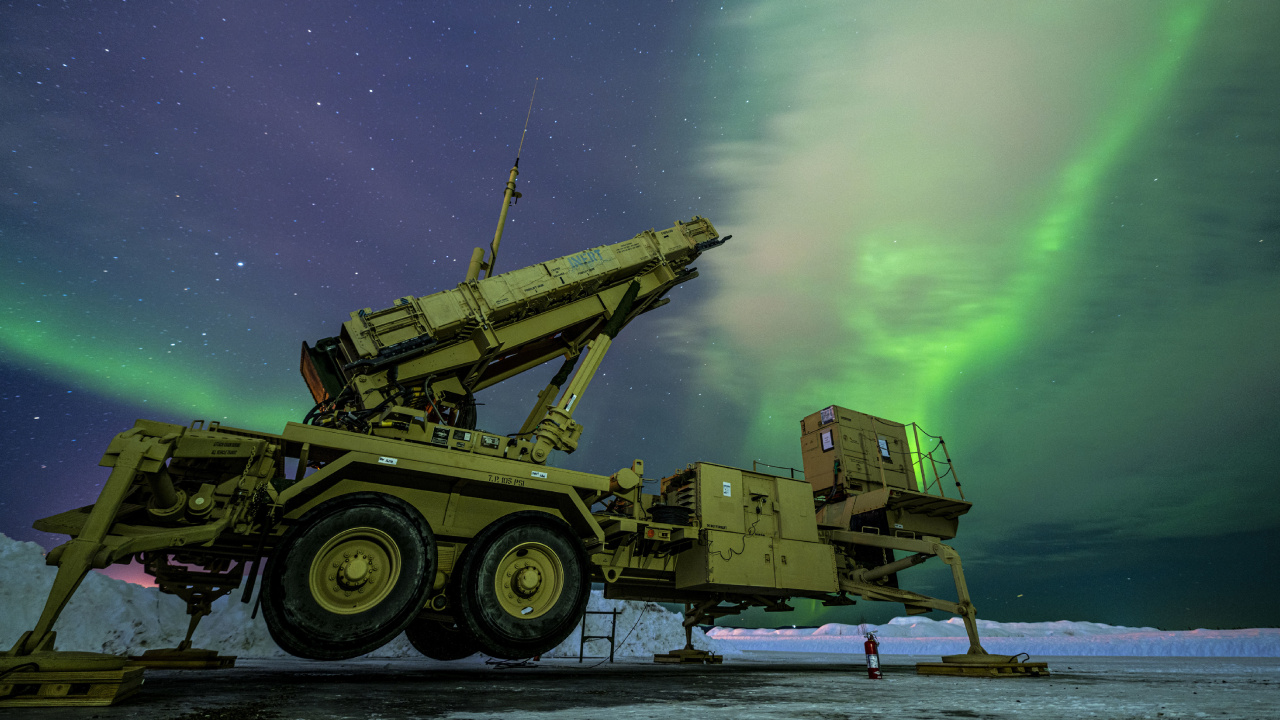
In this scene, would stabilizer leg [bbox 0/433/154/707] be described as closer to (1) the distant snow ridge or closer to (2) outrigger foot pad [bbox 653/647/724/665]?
(2) outrigger foot pad [bbox 653/647/724/665]

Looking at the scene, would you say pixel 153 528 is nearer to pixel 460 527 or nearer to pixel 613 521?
pixel 460 527

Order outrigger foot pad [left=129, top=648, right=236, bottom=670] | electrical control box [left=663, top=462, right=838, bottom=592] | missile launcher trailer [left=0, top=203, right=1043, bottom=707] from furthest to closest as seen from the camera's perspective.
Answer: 1. electrical control box [left=663, top=462, right=838, bottom=592]
2. outrigger foot pad [left=129, top=648, right=236, bottom=670]
3. missile launcher trailer [left=0, top=203, right=1043, bottom=707]

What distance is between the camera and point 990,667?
8.73 m

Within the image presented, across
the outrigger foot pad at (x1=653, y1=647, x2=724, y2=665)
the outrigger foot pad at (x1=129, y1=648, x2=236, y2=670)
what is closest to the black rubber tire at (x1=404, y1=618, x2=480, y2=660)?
the outrigger foot pad at (x1=129, y1=648, x2=236, y2=670)

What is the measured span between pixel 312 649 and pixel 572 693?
241 cm

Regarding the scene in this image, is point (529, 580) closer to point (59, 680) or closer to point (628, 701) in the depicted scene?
point (628, 701)

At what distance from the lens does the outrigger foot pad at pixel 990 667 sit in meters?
8.70

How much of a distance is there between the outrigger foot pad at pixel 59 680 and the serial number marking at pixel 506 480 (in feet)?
10.5

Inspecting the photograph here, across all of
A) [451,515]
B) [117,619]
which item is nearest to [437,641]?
[451,515]

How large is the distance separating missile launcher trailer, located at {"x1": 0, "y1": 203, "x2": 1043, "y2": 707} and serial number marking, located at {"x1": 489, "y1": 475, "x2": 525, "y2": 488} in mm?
28

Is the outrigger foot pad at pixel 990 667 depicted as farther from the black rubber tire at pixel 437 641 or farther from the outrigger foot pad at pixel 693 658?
the black rubber tire at pixel 437 641

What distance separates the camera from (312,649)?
16.4 feet

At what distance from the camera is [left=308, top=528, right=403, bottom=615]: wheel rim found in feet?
17.3

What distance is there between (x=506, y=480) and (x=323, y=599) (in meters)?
2.06
